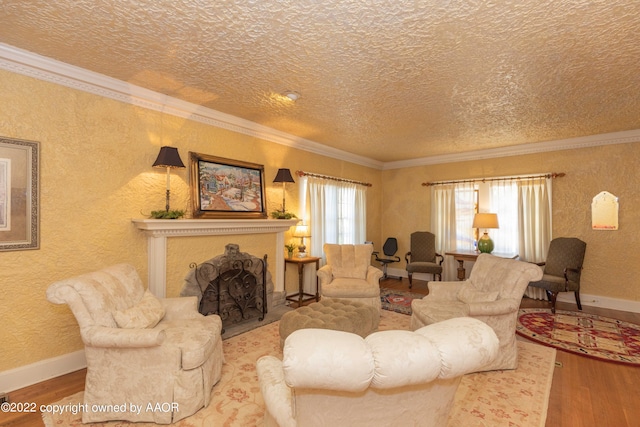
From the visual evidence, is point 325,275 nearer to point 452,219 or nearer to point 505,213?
point 452,219

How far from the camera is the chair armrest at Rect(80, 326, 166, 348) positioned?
2.03m

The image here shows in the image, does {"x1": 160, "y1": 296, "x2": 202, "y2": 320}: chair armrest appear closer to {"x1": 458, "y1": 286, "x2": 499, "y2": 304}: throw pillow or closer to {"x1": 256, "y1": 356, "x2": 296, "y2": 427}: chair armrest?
{"x1": 256, "y1": 356, "x2": 296, "y2": 427}: chair armrest

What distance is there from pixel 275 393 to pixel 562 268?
17.2 ft

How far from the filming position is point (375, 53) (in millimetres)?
2486

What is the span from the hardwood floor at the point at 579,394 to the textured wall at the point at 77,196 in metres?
0.32

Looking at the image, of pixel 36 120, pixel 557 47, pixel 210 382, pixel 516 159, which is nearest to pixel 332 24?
pixel 557 47

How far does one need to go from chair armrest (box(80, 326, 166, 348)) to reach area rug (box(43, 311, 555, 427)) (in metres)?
0.57

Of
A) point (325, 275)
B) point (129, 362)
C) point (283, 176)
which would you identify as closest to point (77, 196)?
point (129, 362)

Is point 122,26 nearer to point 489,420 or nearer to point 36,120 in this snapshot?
point 36,120

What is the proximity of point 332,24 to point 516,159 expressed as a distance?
16.7 feet

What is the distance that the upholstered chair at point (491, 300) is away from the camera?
111 inches

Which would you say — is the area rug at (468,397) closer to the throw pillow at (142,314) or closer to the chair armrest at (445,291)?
the throw pillow at (142,314)

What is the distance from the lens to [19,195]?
8.39 ft

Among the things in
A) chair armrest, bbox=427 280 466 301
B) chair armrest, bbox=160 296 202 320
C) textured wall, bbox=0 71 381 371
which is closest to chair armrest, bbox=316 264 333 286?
chair armrest, bbox=427 280 466 301
